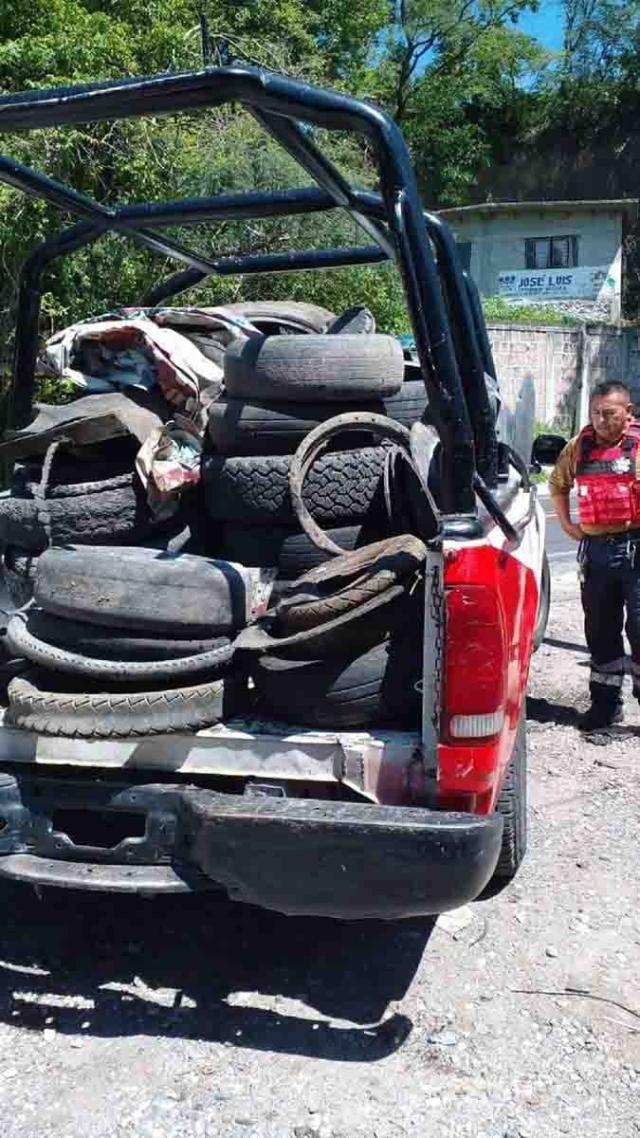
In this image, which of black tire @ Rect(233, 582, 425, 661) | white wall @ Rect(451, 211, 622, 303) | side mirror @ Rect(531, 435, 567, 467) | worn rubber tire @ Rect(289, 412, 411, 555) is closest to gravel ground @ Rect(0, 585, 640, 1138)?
black tire @ Rect(233, 582, 425, 661)

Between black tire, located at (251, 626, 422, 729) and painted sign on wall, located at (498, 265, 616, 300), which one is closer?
black tire, located at (251, 626, 422, 729)

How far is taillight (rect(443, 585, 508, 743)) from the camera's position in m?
2.78

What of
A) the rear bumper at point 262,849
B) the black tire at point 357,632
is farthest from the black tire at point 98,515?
the rear bumper at point 262,849

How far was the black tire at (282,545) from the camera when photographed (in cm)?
336

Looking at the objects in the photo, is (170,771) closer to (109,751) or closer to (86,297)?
(109,751)

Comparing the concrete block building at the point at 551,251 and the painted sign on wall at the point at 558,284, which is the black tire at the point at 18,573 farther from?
the painted sign on wall at the point at 558,284

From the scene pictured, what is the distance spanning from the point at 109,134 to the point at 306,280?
13.9 ft

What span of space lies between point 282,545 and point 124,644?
60cm

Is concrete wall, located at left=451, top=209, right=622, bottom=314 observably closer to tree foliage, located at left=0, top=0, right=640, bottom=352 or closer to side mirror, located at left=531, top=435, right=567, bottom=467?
tree foliage, located at left=0, top=0, right=640, bottom=352

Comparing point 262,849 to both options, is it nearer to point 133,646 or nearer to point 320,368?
point 133,646

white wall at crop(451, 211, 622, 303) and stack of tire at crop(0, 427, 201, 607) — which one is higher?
white wall at crop(451, 211, 622, 303)

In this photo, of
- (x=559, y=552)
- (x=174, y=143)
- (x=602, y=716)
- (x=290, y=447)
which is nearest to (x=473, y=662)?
(x=290, y=447)

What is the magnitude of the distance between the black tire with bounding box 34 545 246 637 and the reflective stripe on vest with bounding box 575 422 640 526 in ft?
9.30

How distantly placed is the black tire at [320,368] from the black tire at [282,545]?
432mm
